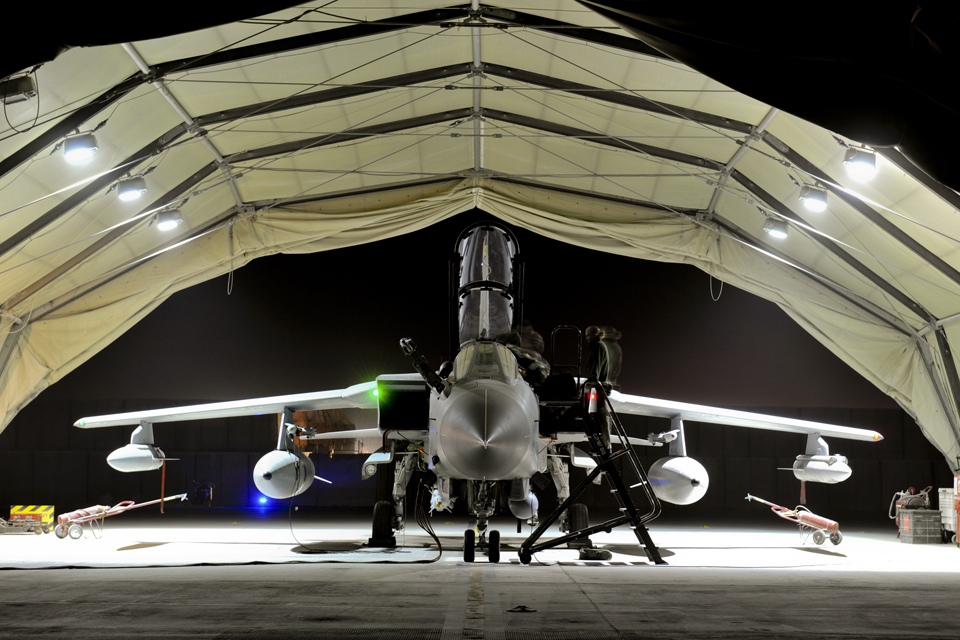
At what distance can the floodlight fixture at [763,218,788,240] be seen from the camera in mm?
11312

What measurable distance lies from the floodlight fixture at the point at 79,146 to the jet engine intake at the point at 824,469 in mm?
11533

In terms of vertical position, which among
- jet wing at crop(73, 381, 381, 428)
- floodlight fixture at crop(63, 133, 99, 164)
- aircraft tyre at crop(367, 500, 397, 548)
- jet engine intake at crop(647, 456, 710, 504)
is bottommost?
aircraft tyre at crop(367, 500, 397, 548)

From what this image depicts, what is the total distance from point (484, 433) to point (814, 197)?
588 cm

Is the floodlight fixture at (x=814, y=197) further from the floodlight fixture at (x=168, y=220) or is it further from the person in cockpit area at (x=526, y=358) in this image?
the floodlight fixture at (x=168, y=220)

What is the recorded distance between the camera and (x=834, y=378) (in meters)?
18.0

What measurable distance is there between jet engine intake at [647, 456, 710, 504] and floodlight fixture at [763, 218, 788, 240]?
358 centimetres

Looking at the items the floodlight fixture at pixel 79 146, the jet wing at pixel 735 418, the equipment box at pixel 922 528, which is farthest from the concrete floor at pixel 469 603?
the equipment box at pixel 922 528

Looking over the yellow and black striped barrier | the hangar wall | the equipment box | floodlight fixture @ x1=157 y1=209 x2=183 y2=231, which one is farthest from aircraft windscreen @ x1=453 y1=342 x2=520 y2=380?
the hangar wall

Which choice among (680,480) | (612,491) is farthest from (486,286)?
(680,480)

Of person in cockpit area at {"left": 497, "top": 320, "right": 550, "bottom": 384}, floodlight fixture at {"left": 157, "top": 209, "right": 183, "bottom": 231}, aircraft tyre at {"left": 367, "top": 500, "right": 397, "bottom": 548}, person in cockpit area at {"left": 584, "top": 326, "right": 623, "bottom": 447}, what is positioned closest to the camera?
person in cockpit area at {"left": 584, "top": 326, "right": 623, "bottom": 447}

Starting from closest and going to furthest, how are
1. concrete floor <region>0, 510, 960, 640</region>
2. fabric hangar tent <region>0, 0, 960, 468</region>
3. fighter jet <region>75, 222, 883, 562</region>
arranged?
concrete floor <region>0, 510, 960, 640</region>
fabric hangar tent <region>0, 0, 960, 468</region>
fighter jet <region>75, 222, 883, 562</region>

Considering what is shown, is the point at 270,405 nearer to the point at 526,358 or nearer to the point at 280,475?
the point at 280,475

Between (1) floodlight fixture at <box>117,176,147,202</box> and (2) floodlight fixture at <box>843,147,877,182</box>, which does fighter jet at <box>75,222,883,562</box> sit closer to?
(2) floodlight fixture at <box>843,147,877,182</box>

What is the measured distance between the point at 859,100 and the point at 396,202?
993 centimetres
